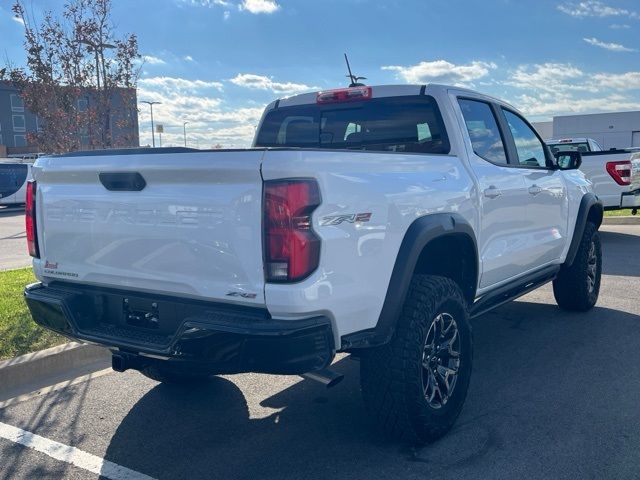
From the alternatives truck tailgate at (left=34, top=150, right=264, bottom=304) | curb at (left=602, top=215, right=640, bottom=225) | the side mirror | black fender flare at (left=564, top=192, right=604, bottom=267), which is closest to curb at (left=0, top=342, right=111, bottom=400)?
truck tailgate at (left=34, top=150, right=264, bottom=304)

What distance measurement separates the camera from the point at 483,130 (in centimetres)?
468

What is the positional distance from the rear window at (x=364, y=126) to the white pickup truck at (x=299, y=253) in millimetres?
16

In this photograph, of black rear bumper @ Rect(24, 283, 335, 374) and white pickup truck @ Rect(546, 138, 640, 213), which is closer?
black rear bumper @ Rect(24, 283, 335, 374)

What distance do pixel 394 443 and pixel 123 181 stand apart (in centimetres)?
207

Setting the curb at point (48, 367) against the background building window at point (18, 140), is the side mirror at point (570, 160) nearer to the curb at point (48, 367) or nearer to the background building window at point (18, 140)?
the curb at point (48, 367)

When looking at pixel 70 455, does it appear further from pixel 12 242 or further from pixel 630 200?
pixel 12 242

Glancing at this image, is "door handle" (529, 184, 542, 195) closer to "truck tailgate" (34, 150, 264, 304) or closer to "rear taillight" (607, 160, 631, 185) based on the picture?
"truck tailgate" (34, 150, 264, 304)

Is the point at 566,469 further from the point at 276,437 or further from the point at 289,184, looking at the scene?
the point at 289,184

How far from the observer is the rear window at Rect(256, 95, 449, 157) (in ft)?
14.4

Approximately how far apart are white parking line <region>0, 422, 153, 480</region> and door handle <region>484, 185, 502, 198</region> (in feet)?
8.92

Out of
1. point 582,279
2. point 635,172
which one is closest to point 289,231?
point 582,279

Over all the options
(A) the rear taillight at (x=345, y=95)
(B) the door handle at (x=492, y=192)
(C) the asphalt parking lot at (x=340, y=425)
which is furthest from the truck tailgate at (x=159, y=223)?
(B) the door handle at (x=492, y=192)

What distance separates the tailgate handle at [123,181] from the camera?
3.16m

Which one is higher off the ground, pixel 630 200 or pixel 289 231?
pixel 289 231
